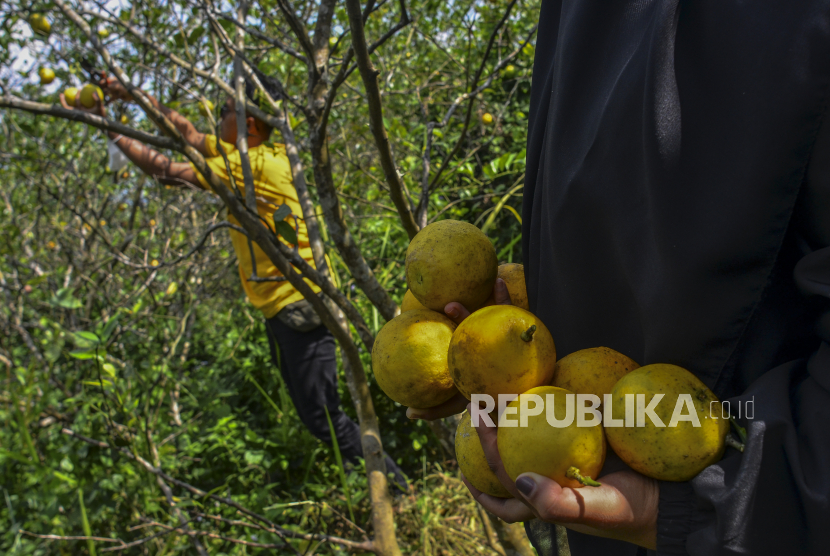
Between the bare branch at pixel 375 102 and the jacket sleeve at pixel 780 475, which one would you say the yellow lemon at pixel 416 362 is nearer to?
the jacket sleeve at pixel 780 475

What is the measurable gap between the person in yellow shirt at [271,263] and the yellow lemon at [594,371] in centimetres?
221

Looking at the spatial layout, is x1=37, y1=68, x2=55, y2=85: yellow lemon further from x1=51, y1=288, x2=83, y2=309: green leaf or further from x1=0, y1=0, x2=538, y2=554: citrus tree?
x1=51, y1=288, x2=83, y2=309: green leaf

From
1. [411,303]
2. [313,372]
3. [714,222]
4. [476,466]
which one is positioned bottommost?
[313,372]

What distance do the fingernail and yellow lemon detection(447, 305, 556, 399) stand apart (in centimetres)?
15

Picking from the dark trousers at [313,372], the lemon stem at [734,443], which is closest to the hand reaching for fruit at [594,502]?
the lemon stem at [734,443]

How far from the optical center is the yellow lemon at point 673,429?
2.17ft

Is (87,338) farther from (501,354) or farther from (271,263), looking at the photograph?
(501,354)

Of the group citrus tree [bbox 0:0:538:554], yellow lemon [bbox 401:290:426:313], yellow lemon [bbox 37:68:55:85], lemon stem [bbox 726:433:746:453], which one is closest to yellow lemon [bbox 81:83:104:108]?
citrus tree [bbox 0:0:538:554]

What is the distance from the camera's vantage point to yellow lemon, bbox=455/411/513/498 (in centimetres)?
83

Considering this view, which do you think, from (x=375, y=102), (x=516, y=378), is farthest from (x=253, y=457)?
(x=516, y=378)

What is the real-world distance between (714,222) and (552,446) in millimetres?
364

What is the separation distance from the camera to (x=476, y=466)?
2.76 feet

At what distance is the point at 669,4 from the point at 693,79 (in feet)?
0.36

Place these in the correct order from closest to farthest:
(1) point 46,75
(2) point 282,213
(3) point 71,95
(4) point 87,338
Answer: (2) point 282,213 → (4) point 87,338 → (3) point 71,95 → (1) point 46,75
